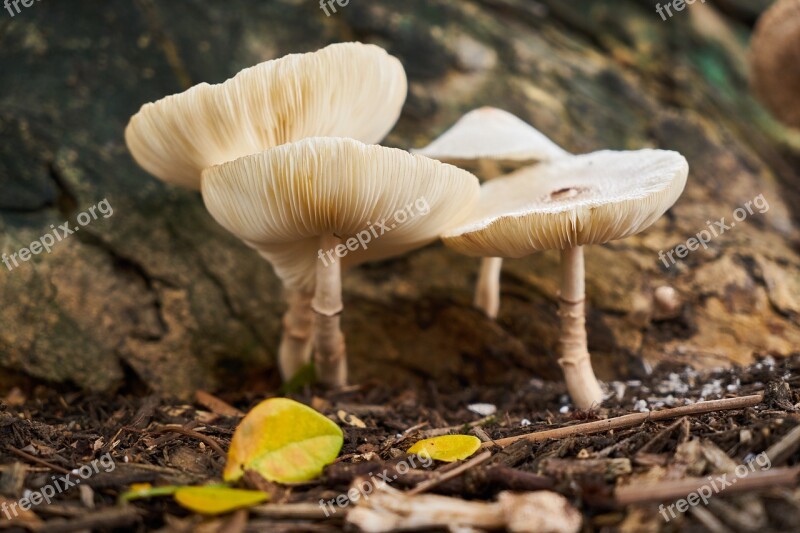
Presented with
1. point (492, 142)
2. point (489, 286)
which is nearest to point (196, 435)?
point (489, 286)

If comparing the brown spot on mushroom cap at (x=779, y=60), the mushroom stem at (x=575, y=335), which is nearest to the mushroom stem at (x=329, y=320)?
the mushroom stem at (x=575, y=335)

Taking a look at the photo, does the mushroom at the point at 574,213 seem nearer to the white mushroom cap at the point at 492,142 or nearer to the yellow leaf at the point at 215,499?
the white mushroom cap at the point at 492,142

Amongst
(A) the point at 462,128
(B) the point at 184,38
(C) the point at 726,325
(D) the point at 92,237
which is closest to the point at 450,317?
(A) the point at 462,128

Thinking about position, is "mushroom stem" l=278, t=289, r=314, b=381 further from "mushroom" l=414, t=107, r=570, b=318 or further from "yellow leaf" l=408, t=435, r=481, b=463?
"yellow leaf" l=408, t=435, r=481, b=463

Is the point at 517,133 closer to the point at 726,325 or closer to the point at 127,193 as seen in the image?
the point at 726,325

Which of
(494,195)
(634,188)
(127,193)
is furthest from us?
(127,193)

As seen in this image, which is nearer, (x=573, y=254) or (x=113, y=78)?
(x=573, y=254)

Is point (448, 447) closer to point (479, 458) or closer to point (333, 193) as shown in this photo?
point (479, 458)
